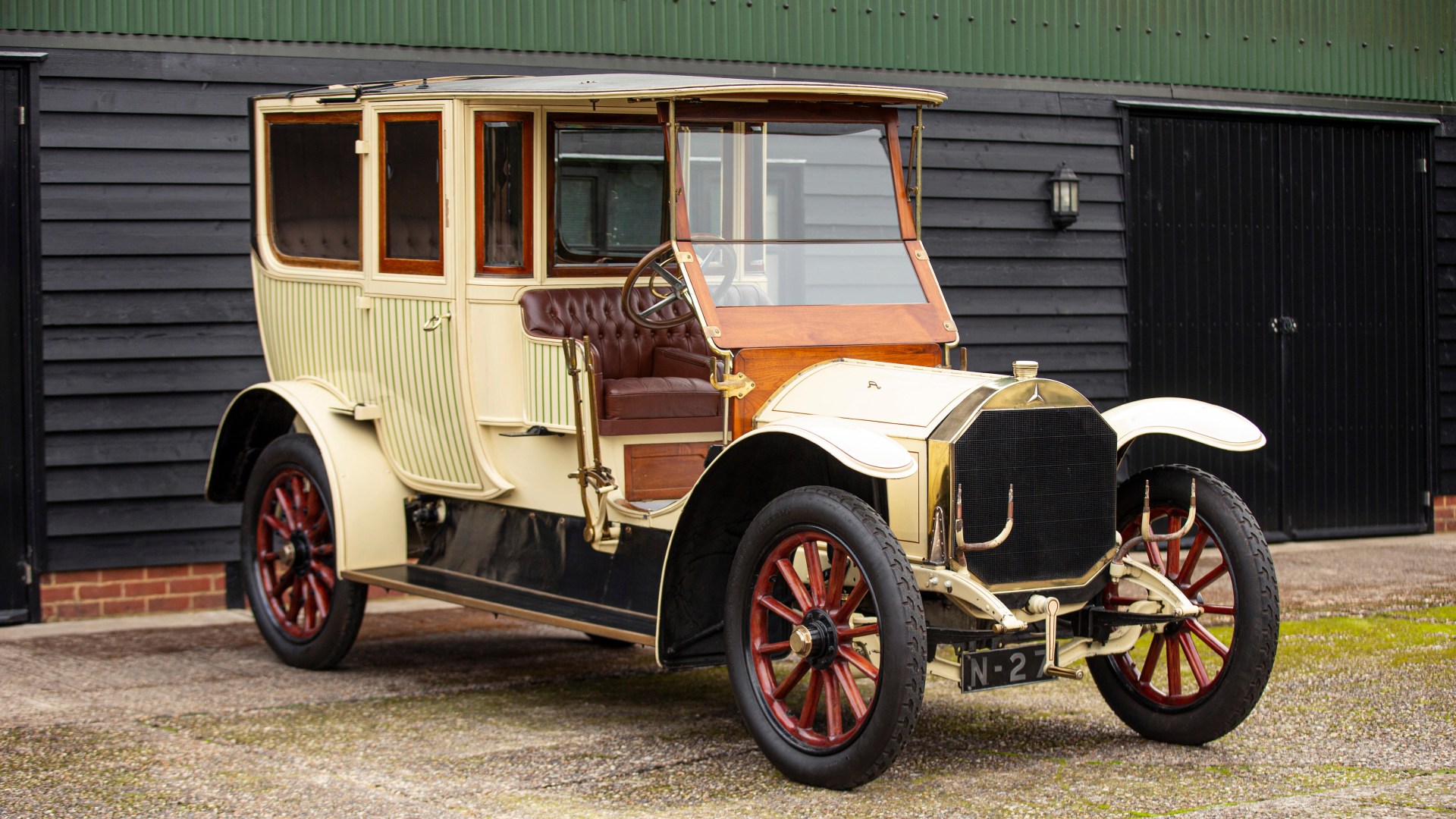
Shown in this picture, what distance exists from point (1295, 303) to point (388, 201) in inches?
250

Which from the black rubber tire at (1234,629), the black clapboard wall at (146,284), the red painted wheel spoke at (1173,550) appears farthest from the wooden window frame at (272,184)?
the red painted wheel spoke at (1173,550)

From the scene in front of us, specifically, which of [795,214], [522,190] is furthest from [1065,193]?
[522,190]

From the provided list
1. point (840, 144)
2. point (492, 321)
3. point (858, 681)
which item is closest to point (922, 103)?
point (840, 144)

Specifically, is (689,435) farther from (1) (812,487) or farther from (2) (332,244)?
(2) (332,244)

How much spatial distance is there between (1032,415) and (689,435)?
1.45 metres

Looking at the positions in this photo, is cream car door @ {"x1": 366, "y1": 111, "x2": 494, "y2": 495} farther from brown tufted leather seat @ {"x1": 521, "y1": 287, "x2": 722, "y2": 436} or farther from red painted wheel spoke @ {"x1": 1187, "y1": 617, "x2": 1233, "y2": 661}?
red painted wheel spoke @ {"x1": 1187, "y1": 617, "x2": 1233, "y2": 661}

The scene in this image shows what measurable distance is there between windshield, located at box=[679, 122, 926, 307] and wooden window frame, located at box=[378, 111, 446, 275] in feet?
3.62

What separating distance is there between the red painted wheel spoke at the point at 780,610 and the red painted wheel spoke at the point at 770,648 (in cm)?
9

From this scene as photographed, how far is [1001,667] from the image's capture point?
201 inches

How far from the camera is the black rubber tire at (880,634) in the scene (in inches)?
190

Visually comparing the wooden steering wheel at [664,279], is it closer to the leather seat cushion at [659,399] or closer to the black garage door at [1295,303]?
the leather seat cushion at [659,399]

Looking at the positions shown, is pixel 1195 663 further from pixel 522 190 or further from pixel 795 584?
pixel 522 190

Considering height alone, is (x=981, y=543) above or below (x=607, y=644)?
above

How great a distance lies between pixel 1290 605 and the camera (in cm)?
860
